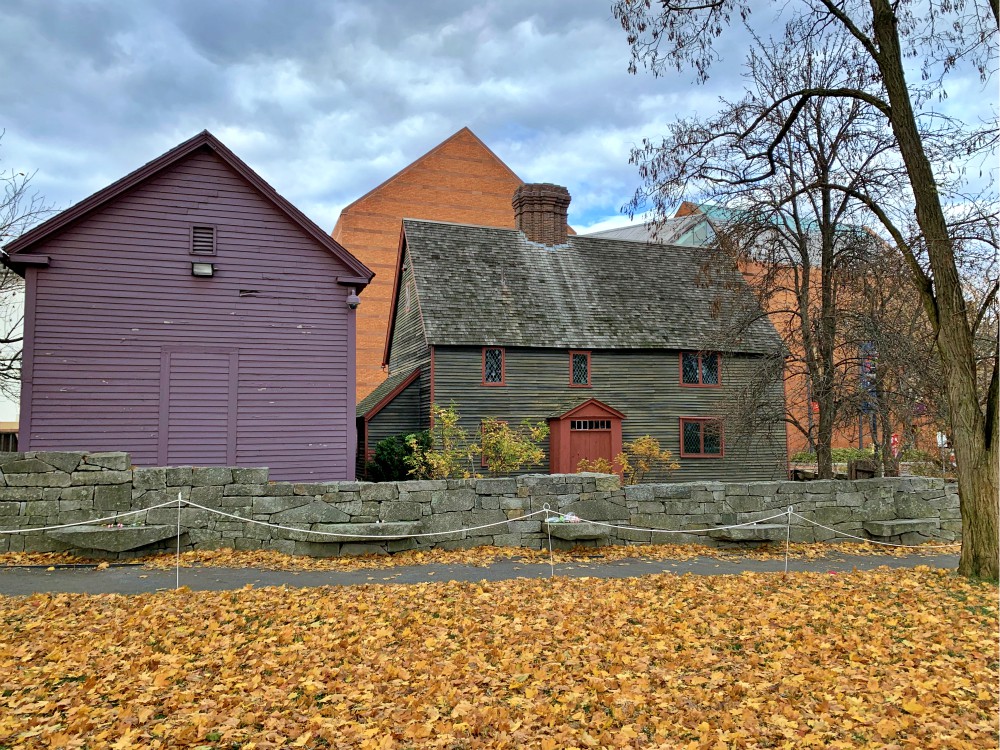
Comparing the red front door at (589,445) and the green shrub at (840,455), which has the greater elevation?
the red front door at (589,445)

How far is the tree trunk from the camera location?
941cm

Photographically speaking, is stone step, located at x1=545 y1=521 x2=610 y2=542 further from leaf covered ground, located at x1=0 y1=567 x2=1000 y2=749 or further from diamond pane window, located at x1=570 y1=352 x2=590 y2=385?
diamond pane window, located at x1=570 y1=352 x2=590 y2=385

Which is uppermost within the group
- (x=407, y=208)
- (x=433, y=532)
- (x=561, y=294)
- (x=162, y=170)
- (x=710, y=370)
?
(x=407, y=208)

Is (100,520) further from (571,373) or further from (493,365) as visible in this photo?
(571,373)

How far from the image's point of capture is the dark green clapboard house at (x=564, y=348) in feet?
72.3

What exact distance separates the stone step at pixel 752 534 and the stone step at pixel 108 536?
980 centimetres

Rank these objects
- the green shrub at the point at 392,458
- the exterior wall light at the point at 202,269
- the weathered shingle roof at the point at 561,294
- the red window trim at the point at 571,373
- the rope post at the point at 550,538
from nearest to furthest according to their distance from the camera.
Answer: the rope post at the point at 550,538 < the exterior wall light at the point at 202,269 < the green shrub at the point at 392,458 < the weathered shingle roof at the point at 561,294 < the red window trim at the point at 571,373

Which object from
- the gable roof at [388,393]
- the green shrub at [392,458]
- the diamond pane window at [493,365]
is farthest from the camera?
the diamond pane window at [493,365]

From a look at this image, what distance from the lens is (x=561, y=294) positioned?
961 inches

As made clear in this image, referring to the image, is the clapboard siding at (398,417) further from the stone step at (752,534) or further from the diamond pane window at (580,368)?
the stone step at (752,534)

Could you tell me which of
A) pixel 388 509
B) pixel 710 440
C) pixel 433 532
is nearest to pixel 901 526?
pixel 433 532

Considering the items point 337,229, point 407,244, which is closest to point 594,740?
point 407,244

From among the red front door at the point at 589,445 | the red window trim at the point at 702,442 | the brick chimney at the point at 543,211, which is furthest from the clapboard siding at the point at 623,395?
the brick chimney at the point at 543,211

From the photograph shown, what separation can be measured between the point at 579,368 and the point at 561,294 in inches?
115
